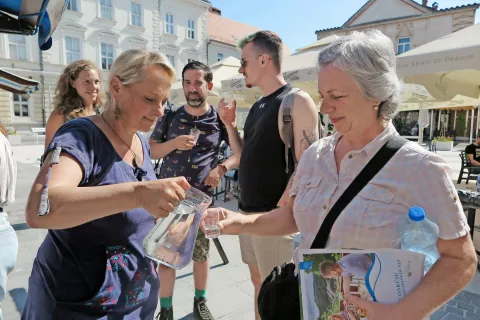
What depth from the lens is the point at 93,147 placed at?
1.25m

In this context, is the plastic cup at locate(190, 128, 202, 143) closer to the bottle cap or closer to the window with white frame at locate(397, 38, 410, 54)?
the bottle cap

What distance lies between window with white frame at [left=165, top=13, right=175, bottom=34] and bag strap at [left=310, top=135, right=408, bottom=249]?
3256cm

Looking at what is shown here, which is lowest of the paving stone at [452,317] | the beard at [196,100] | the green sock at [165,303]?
the paving stone at [452,317]

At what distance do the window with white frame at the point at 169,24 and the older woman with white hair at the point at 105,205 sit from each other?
32.1m

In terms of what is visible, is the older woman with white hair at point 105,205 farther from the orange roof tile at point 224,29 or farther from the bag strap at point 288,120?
the orange roof tile at point 224,29

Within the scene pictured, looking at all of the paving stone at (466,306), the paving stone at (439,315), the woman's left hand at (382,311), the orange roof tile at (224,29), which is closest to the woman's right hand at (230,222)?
the woman's left hand at (382,311)

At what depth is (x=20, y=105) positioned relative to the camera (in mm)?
24047

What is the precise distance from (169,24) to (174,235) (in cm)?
3277

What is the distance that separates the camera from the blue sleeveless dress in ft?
4.04

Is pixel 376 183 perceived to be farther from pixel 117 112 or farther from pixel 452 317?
pixel 452 317

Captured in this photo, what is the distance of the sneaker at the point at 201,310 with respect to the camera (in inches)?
111

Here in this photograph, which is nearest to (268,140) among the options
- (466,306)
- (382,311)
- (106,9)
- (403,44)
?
(382,311)

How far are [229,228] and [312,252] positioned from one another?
0.57m

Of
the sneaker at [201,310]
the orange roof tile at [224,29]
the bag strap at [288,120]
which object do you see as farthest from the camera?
the orange roof tile at [224,29]
